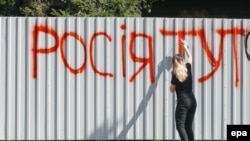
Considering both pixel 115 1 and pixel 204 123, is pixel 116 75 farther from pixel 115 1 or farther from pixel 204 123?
pixel 115 1

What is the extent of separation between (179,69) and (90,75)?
4.55 feet

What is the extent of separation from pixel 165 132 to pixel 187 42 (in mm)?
1376

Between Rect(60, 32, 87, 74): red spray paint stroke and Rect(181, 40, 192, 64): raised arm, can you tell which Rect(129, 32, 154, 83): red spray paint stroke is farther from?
Rect(60, 32, 87, 74): red spray paint stroke

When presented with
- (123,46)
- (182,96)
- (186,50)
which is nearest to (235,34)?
(186,50)

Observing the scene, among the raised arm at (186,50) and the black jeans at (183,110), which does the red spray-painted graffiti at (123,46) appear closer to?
the raised arm at (186,50)

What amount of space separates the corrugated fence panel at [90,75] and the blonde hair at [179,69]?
2.06 feet

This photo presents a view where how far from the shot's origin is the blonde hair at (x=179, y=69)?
929cm

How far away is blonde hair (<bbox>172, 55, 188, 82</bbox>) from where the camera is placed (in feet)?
30.5

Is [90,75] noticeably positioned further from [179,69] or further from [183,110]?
[183,110]

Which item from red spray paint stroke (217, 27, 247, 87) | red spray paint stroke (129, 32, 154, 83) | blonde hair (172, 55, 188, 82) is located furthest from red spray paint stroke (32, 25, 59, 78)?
red spray paint stroke (217, 27, 247, 87)

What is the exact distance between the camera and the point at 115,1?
45.9 ft

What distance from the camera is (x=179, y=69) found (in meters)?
9.30

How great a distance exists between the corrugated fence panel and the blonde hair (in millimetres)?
629

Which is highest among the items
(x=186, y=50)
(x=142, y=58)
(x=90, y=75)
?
(x=186, y=50)
